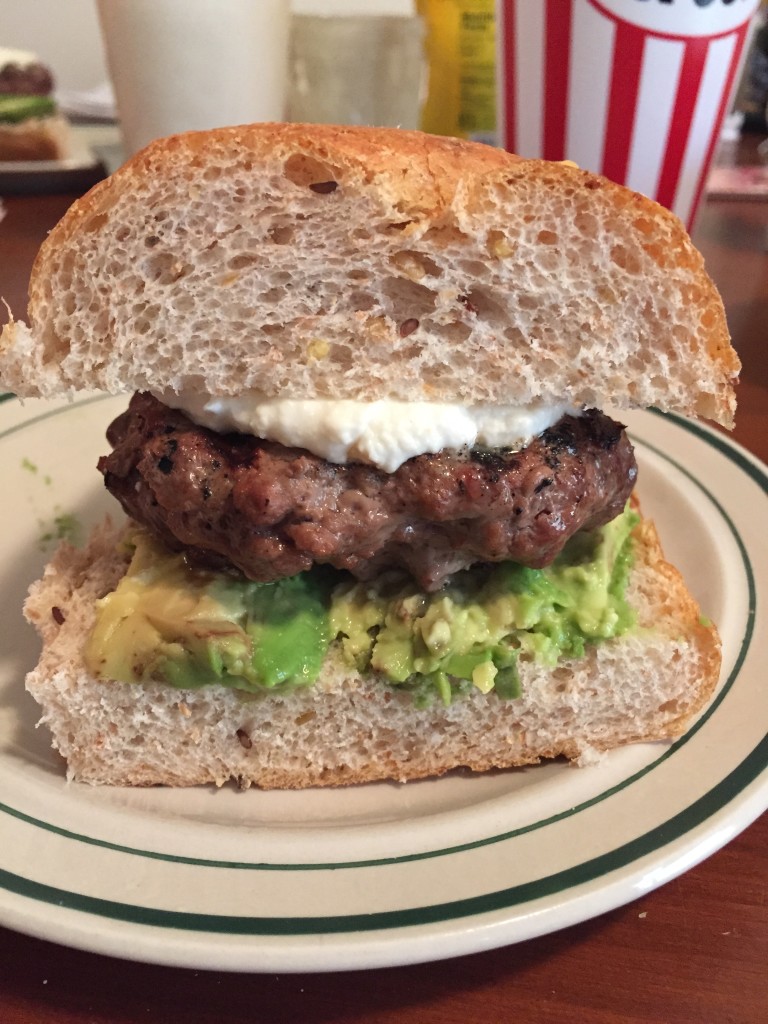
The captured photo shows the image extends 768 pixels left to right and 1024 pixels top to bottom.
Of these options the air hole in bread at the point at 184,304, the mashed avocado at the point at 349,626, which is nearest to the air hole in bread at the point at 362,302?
the air hole in bread at the point at 184,304

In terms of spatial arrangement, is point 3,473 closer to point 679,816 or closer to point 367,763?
point 367,763

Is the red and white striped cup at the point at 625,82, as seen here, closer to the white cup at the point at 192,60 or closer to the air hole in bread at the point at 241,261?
the white cup at the point at 192,60

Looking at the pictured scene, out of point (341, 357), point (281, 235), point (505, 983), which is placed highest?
point (281, 235)

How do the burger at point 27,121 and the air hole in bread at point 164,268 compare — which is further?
the burger at point 27,121

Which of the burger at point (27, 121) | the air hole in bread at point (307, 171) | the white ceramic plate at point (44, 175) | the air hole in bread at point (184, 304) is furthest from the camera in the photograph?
the burger at point (27, 121)

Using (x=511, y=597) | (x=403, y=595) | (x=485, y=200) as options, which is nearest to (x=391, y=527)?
(x=403, y=595)

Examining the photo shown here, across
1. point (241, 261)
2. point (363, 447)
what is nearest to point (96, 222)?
point (241, 261)

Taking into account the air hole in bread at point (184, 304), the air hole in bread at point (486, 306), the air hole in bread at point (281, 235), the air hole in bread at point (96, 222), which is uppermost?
the air hole in bread at point (96, 222)

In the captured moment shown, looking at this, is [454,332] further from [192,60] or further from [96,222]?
[192,60]
